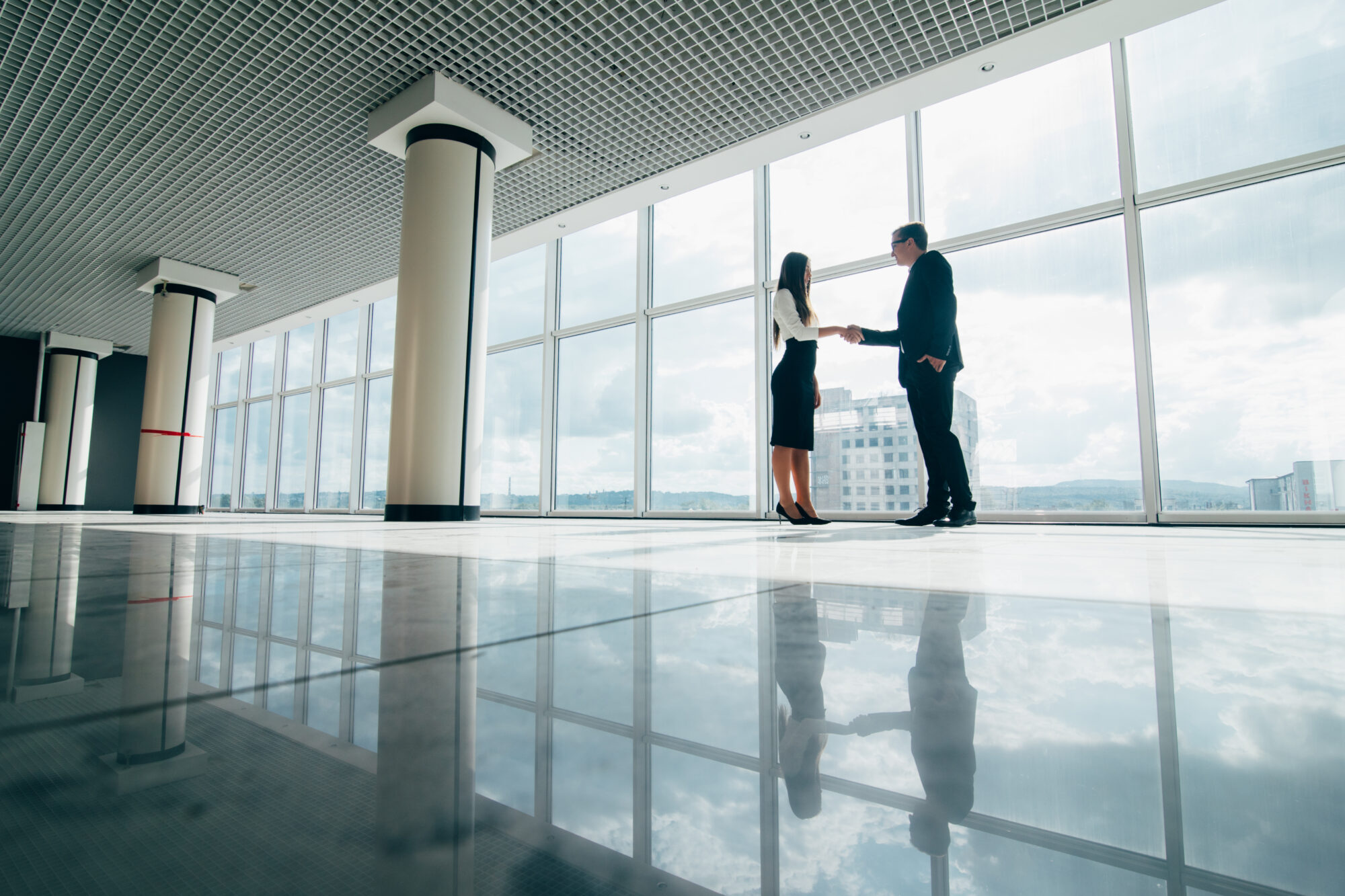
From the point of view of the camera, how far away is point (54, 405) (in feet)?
38.1

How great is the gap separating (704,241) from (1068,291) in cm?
334

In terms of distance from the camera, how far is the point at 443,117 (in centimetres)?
470

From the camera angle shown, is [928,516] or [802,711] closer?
[802,711]

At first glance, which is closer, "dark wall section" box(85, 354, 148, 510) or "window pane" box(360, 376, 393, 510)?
"window pane" box(360, 376, 393, 510)

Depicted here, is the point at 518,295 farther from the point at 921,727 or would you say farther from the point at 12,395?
the point at 12,395

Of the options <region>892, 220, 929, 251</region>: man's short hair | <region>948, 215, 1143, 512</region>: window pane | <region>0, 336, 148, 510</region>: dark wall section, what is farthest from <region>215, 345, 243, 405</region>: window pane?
<region>892, 220, 929, 251</region>: man's short hair

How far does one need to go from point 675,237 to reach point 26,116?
5426 millimetres

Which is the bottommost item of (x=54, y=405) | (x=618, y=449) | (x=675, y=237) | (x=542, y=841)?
(x=542, y=841)

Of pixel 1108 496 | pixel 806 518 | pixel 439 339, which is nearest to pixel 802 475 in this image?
pixel 806 518

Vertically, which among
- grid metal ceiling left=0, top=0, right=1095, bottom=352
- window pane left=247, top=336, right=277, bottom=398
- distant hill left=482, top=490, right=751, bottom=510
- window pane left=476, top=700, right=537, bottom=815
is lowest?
window pane left=476, top=700, right=537, bottom=815

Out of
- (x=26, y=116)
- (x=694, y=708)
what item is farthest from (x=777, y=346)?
(x=26, y=116)

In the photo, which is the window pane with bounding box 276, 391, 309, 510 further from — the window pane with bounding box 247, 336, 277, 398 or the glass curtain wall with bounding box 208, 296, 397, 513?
the window pane with bounding box 247, 336, 277, 398

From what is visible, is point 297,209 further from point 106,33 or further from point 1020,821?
point 1020,821

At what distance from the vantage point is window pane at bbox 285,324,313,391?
11.3 metres
